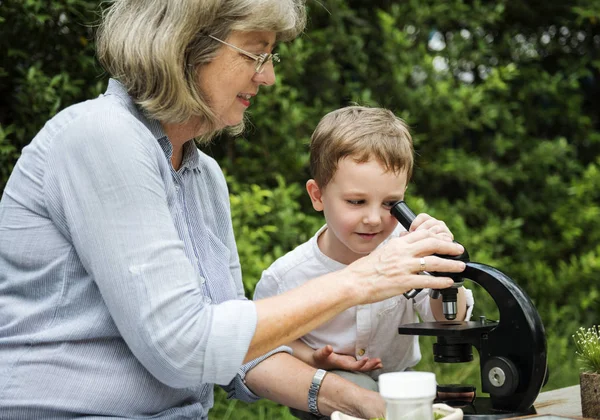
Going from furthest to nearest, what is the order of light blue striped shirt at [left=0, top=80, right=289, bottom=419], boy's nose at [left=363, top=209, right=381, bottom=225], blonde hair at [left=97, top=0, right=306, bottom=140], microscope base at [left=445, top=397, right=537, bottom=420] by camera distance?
1. boy's nose at [left=363, top=209, right=381, bottom=225]
2. blonde hair at [left=97, top=0, right=306, bottom=140]
3. microscope base at [left=445, top=397, right=537, bottom=420]
4. light blue striped shirt at [left=0, top=80, right=289, bottom=419]

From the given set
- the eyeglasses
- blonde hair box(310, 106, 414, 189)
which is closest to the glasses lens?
the eyeglasses

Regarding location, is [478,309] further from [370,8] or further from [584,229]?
[370,8]

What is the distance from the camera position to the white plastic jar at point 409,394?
150cm

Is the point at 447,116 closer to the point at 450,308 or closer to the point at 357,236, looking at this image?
the point at 357,236

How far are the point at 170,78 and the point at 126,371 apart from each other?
0.70m

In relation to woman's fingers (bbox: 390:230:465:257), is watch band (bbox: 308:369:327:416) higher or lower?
lower

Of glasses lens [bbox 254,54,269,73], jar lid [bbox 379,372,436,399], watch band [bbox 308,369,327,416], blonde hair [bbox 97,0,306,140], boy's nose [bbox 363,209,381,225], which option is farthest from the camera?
boy's nose [bbox 363,209,381,225]

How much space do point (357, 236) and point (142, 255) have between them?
0.86 m

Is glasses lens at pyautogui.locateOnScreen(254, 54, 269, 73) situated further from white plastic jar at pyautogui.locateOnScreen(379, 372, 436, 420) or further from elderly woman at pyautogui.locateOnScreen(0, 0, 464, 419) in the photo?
white plastic jar at pyautogui.locateOnScreen(379, 372, 436, 420)

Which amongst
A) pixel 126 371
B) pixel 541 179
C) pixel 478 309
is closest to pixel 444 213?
pixel 478 309

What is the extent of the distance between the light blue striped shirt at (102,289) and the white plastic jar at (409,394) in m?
0.38

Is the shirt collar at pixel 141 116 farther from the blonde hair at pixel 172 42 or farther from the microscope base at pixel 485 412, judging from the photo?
the microscope base at pixel 485 412

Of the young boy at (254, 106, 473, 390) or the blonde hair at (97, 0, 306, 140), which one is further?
the young boy at (254, 106, 473, 390)

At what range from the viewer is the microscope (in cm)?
187
